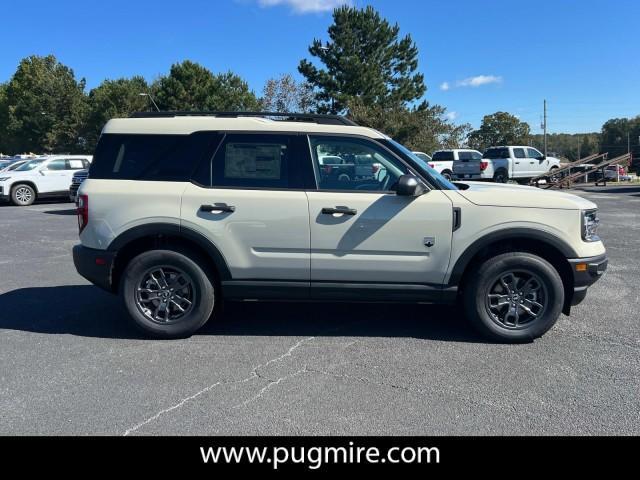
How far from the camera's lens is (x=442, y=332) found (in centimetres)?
496

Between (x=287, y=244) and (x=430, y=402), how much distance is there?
5.92 ft

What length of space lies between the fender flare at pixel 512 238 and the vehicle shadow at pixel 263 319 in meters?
0.75

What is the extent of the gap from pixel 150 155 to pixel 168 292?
1241mm

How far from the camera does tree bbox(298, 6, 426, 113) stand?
4264cm

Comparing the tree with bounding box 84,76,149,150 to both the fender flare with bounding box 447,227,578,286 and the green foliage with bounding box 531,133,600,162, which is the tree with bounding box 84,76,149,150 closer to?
the fender flare with bounding box 447,227,578,286

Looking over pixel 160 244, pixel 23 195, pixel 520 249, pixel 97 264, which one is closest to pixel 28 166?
pixel 23 195

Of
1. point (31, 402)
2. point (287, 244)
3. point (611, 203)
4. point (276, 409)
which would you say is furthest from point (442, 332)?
point (611, 203)

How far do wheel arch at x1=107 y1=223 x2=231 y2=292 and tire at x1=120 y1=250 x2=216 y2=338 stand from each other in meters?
0.09

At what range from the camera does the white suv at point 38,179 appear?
728 inches

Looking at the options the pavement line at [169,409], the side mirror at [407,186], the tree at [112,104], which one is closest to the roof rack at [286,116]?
the side mirror at [407,186]

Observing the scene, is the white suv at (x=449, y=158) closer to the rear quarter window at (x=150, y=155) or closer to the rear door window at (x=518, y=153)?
the rear door window at (x=518, y=153)

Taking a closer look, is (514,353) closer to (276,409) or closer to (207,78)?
(276,409)
